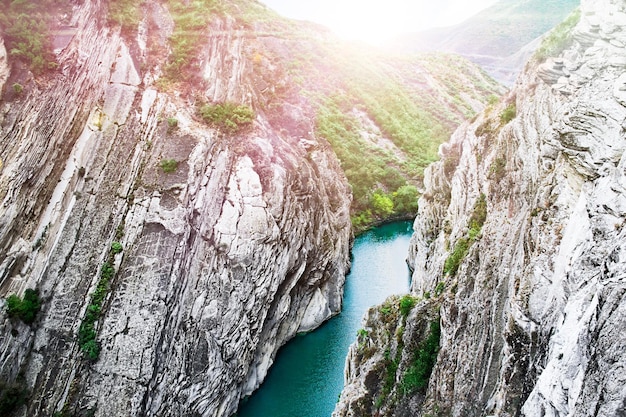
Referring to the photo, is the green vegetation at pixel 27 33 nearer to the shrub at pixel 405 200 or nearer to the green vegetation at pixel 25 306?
the green vegetation at pixel 25 306

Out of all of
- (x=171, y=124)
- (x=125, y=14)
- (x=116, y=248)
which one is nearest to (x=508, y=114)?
(x=171, y=124)

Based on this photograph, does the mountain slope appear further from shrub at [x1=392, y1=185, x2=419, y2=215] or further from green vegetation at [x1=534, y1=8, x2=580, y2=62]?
→ shrub at [x1=392, y1=185, x2=419, y2=215]

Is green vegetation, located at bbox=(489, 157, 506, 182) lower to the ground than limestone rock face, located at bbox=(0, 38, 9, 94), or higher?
lower

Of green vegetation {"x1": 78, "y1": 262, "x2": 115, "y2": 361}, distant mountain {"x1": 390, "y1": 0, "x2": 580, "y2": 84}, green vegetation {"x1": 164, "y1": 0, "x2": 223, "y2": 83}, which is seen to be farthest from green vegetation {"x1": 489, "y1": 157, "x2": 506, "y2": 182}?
distant mountain {"x1": 390, "y1": 0, "x2": 580, "y2": 84}

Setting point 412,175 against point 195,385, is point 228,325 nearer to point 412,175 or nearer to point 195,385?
point 195,385

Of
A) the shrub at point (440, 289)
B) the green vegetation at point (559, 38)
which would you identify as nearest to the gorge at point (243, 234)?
the green vegetation at point (559, 38)
